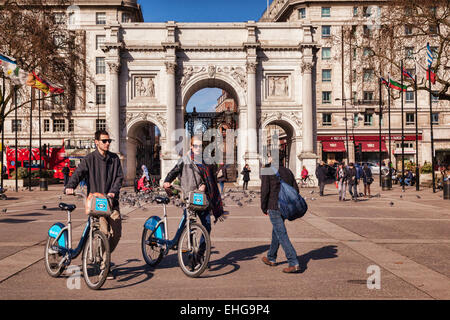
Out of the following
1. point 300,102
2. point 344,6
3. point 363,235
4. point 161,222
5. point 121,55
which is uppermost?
point 344,6

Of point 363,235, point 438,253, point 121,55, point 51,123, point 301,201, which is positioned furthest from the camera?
point 51,123

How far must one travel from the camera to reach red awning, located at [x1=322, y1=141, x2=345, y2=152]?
5534 centimetres

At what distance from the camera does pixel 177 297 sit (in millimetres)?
5266

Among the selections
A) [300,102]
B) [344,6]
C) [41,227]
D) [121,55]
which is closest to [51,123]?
[121,55]

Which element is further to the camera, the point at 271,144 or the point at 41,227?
the point at 271,144

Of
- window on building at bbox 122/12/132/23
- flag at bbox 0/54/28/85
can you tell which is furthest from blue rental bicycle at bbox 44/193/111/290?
window on building at bbox 122/12/132/23

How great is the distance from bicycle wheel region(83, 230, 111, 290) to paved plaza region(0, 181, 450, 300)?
0.14m

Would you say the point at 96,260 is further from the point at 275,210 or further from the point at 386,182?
the point at 386,182

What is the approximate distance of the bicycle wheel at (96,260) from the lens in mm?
5609

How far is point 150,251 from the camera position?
693 cm

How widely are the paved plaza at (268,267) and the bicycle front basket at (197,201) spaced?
973mm

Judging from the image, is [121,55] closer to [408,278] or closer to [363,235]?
[363,235]

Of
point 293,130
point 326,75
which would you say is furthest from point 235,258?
point 326,75
